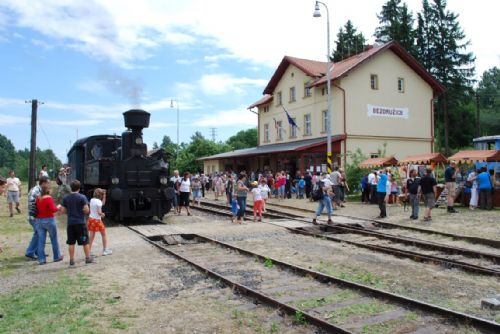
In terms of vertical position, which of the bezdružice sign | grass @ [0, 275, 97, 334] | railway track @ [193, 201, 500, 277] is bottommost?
grass @ [0, 275, 97, 334]

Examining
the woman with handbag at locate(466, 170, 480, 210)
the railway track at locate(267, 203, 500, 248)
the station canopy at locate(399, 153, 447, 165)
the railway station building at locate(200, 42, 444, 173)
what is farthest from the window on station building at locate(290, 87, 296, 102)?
the woman with handbag at locate(466, 170, 480, 210)

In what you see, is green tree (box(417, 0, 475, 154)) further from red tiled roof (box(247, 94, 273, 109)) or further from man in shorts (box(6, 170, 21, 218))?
man in shorts (box(6, 170, 21, 218))

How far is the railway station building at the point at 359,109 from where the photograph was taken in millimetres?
29406

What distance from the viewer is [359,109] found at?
3002cm

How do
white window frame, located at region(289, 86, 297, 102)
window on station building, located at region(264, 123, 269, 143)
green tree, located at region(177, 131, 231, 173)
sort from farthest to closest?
green tree, located at region(177, 131, 231, 173)
window on station building, located at region(264, 123, 269, 143)
white window frame, located at region(289, 86, 297, 102)

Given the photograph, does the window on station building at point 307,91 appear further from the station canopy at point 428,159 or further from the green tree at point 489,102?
the green tree at point 489,102

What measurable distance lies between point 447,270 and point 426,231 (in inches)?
174

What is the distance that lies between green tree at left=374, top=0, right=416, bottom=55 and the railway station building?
1427 centimetres

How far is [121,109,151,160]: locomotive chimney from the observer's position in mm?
14250

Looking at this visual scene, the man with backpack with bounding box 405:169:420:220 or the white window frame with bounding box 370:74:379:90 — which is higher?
the white window frame with bounding box 370:74:379:90

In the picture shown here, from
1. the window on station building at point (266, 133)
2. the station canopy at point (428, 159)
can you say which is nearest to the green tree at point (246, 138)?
the window on station building at point (266, 133)

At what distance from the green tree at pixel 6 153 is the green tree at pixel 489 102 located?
11797 centimetres

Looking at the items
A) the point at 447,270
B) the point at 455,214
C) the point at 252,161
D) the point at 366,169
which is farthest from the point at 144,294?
the point at 252,161

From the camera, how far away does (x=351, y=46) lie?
175ft
